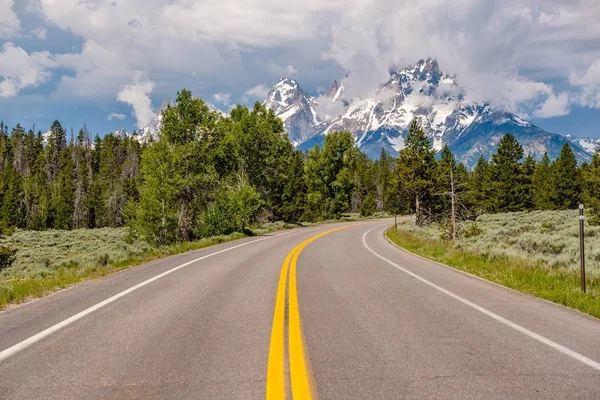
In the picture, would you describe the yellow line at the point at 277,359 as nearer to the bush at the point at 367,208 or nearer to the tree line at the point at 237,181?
the tree line at the point at 237,181

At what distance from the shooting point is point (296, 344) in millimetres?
4996

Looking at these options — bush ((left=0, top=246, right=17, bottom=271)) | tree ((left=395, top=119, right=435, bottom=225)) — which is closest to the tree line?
tree ((left=395, top=119, right=435, bottom=225))

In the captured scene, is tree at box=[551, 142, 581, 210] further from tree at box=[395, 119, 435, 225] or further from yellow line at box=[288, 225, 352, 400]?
yellow line at box=[288, 225, 352, 400]

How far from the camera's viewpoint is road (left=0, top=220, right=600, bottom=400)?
3.77 meters

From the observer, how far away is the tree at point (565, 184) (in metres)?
62.2

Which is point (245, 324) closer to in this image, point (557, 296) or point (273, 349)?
point (273, 349)

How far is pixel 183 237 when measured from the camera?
117 ft

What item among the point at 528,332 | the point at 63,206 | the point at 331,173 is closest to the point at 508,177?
the point at 331,173

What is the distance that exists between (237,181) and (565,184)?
4802 cm

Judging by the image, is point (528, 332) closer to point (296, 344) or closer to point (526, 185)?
point (296, 344)

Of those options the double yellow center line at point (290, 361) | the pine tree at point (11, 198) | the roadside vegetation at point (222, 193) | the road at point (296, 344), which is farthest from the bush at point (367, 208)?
the double yellow center line at point (290, 361)

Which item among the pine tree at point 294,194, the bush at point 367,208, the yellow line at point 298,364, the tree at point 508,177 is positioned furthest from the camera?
the bush at point 367,208

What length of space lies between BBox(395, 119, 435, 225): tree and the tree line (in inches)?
5.6

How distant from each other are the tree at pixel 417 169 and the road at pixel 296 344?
3732 cm
